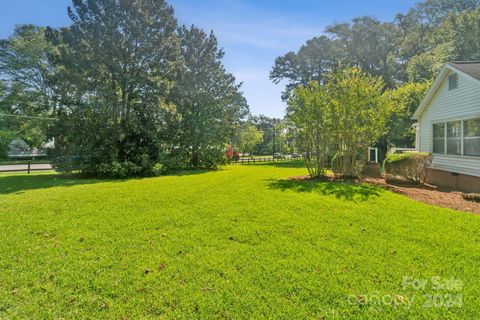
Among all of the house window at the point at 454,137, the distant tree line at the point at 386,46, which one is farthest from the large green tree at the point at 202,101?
the house window at the point at 454,137

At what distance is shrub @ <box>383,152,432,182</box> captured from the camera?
342 inches

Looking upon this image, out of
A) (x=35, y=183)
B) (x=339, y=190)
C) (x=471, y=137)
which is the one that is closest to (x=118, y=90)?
A: (x=35, y=183)

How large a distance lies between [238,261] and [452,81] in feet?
35.3

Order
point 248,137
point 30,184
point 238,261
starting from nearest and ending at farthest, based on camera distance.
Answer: point 238,261 < point 30,184 < point 248,137

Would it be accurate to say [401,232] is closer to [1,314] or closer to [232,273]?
[232,273]

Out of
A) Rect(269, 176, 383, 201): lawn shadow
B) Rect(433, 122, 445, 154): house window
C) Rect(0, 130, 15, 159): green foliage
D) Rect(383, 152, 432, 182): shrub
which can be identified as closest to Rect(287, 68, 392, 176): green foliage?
Rect(383, 152, 432, 182): shrub

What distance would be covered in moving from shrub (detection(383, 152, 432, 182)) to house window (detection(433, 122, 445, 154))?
1.53 m

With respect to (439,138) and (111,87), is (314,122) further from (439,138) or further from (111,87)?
(111,87)

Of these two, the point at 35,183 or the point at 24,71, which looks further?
the point at 24,71

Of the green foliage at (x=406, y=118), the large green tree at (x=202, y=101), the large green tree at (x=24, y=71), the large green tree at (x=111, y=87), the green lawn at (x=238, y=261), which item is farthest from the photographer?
the large green tree at (x=24, y=71)

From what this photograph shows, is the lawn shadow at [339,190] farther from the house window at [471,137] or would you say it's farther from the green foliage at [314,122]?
the house window at [471,137]

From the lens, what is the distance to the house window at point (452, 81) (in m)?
8.95

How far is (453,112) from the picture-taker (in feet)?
29.7

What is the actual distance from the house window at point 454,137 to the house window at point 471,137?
8.7 inches
